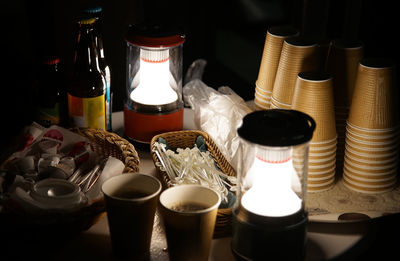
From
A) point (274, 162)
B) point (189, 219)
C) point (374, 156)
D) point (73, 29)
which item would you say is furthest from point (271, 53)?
point (73, 29)

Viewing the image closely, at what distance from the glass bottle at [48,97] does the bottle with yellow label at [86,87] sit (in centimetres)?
4

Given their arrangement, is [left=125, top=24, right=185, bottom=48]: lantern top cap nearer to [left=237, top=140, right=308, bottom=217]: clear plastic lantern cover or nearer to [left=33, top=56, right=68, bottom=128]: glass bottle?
[left=33, top=56, right=68, bottom=128]: glass bottle

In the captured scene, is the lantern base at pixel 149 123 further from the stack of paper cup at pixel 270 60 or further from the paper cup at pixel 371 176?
the paper cup at pixel 371 176

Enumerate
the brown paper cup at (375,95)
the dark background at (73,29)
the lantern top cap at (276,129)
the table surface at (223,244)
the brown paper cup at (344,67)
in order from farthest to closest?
the dark background at (73,29), the brown paper cup at (344,67), the brown paper cup at (375,95), the table surface at (223,244), the lantern top cap at (276,129)

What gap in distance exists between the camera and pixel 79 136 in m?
1.33

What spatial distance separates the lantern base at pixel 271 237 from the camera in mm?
984

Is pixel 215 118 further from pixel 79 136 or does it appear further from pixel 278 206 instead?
pixel 278 206

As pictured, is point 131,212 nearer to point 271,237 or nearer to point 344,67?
point 271,237

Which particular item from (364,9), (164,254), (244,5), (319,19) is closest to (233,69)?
(244,5)

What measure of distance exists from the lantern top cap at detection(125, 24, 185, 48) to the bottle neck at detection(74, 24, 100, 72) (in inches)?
3.7

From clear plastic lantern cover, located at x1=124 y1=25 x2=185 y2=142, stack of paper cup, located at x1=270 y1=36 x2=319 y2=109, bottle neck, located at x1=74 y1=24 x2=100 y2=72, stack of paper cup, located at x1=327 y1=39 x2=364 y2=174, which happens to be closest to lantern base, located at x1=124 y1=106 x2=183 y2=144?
clear plastic lantern cover, located at x1=124 y1=25 x2=185 y2=142

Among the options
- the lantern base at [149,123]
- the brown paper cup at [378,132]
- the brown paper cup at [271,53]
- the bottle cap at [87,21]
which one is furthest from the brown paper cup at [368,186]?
the bottle cap at [87,21]

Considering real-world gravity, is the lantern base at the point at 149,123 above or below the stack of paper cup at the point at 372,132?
below

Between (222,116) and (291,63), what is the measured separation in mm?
266
